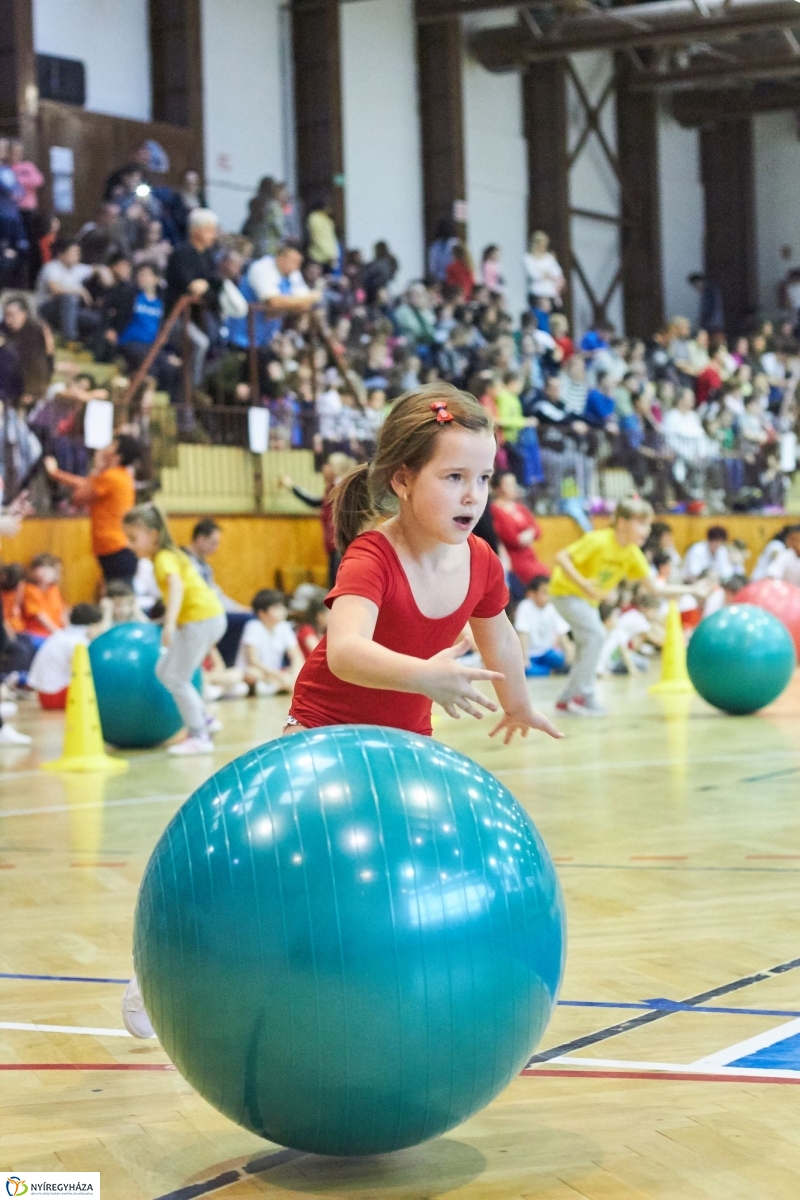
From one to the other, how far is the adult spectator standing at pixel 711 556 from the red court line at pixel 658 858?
13.5m

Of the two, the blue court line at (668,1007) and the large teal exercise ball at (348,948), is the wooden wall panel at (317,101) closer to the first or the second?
the blue court line at (668,1007)

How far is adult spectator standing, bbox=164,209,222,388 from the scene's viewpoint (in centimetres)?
1662

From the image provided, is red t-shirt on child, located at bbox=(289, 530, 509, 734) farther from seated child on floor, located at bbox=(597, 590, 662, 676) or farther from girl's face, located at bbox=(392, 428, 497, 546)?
seated child on floor, located at bbox=(597, 590, 662, 676)

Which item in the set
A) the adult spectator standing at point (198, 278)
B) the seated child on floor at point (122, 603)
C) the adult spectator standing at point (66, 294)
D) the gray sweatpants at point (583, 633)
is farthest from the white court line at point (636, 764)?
the adult spectator standing at point (66, 294)

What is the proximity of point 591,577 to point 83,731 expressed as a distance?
13.2 ft

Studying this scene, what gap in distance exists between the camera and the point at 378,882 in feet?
10.2

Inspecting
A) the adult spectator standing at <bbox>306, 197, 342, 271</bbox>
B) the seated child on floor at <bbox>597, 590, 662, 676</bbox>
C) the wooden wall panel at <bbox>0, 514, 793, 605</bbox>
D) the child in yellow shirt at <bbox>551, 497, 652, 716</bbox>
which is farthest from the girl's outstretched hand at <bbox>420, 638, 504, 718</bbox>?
the adult spectator standing at <bbox>306, 197, 342, 271</bbox>

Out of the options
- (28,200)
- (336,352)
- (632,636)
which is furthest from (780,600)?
(28,200)

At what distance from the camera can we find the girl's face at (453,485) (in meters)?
3.79

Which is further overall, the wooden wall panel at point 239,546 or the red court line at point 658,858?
the wooden wall panel at point 239,546

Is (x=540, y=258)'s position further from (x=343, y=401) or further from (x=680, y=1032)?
(x=680, y=1032)

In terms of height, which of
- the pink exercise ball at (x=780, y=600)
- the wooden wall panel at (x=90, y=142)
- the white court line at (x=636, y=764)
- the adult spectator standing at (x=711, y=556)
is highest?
the wooden wall panel at (x=90, y=142)

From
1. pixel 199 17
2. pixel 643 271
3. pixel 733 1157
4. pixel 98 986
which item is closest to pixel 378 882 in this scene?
pixel 733 1157

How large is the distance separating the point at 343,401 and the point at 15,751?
8.30 metres
